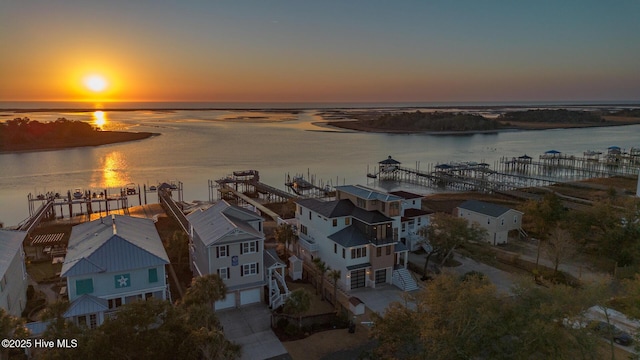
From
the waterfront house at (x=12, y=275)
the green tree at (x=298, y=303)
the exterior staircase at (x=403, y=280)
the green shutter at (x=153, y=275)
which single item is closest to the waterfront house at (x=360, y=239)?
the exterior staircase at (x=403, y=280)

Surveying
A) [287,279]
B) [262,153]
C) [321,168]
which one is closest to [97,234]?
[287,279]

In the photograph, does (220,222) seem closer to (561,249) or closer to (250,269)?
(250,269)

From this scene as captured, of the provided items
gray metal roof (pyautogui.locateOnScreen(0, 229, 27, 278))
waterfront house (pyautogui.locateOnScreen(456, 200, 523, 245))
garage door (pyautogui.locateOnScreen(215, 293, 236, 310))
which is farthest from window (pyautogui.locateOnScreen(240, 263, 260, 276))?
waterfront house (pyautogui.locateOnScreen(456, 200, 523, 245))

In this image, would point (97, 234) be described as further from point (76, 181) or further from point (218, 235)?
point (76, 181)

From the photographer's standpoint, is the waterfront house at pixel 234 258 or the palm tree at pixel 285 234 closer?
the waterfront house at pixel 234 258

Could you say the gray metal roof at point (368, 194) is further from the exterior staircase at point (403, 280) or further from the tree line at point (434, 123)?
the tree line at point (434, 123)

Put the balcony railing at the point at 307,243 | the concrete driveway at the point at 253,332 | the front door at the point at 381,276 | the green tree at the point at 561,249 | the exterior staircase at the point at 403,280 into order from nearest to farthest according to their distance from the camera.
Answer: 1. the concrete driveway at the point at 253,332
2. the exterior staircase at the point at 403,280
3. the front door at the point at 381,276
4. the green tree at the point at 561,249
5. the balcony railing at the point at 307,243

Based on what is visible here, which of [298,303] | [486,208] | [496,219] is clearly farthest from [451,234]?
[298,303]
